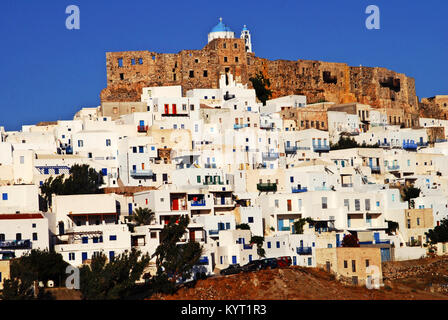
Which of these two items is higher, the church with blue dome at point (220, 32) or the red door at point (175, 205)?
the church with blue dome at point (220, 32)

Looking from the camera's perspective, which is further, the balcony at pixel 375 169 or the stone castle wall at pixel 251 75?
the stone castle wall at pixel 251 75

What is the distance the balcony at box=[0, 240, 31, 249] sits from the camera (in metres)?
53.1

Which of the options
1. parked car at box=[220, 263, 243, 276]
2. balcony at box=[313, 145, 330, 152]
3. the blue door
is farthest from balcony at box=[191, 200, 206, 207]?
balcony at box=[313, 145, 330, 152]

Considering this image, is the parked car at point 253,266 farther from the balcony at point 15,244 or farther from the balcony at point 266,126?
the balcony at point 266,126

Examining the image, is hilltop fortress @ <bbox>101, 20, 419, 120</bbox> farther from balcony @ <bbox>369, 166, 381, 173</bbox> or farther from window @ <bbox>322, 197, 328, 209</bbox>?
window @ <bbox>322, 197, 328, 209</bbox>

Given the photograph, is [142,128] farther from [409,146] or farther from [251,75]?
[409,146]

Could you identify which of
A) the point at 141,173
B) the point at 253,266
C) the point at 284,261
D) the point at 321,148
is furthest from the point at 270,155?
the point at 253,266

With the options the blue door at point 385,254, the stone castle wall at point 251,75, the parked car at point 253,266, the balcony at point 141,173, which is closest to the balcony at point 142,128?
the balcony at point 141,173

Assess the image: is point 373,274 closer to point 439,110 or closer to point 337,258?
point 337,258

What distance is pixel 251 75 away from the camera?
3580 inches

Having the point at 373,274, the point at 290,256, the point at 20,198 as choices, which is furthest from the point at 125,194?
the point at 373,274

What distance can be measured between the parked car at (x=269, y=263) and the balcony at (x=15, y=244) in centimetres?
1211

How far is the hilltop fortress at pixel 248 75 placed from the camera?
86750 millimetres

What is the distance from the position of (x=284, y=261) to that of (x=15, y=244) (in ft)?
46.8
